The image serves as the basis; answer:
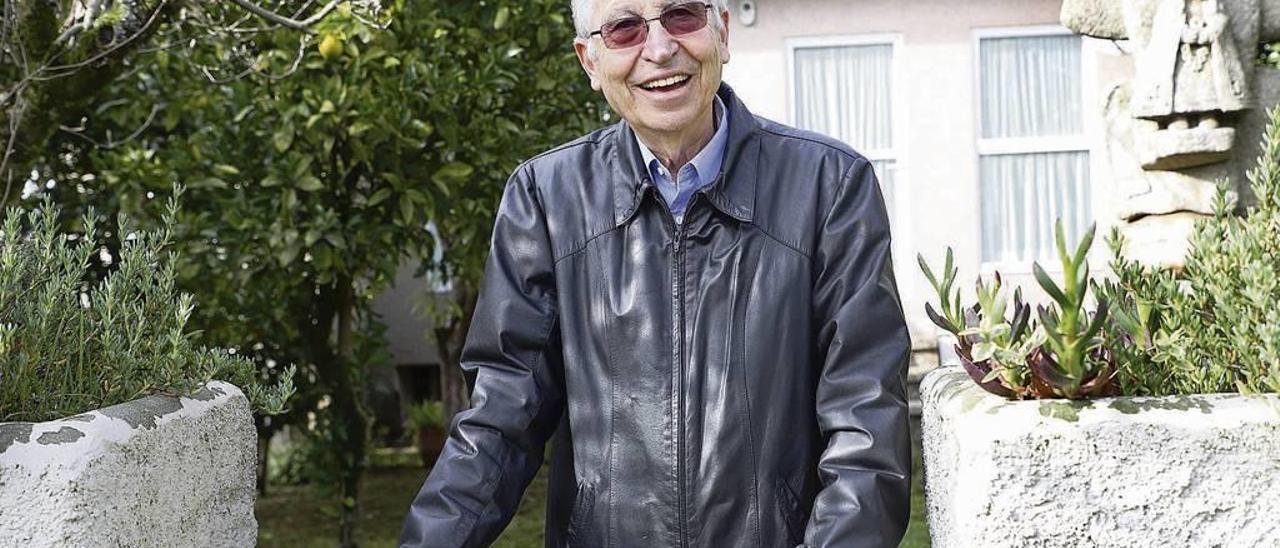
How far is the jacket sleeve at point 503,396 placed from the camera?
2.57 meters

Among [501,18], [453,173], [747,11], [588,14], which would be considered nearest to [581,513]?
[588,14]

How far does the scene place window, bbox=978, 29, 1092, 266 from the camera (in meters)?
10.2

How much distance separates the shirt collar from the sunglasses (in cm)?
20

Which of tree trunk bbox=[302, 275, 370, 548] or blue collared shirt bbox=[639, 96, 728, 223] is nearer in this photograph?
blue collared shirt bbox=[639, 96, 728, 223]

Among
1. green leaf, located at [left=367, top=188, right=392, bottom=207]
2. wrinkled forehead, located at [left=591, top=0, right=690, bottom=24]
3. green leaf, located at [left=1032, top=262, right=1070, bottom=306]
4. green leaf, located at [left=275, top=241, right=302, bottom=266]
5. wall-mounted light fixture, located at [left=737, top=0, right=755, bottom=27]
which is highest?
wall-mounted light fixture, located at [left=737, top=0, right=755, bottom=27]

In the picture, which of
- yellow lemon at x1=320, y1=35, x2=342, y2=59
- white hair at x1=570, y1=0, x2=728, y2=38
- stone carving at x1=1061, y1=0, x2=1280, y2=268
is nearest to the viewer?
white hair at x1=570, y1=0, x2=728, y2=38

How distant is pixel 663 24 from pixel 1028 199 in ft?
27.0

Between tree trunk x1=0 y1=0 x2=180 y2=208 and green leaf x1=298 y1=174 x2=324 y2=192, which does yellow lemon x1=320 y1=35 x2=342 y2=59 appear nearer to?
green leaf x1=298 y1=174 x2=324 y2=192

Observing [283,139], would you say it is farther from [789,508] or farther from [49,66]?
[789,508]

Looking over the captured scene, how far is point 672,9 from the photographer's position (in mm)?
2582

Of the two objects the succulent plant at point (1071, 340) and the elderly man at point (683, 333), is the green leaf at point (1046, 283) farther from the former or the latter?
the elderly man at point (683, 333)

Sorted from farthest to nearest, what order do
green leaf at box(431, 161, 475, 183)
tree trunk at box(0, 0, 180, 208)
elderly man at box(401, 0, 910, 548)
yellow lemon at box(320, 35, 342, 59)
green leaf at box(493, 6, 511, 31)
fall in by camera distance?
green leaf at box(493, 6, 511, 31), green leaf at box(431, 161, 475, 183), yellow lemon at box(320, 35, 342, 59), tree trunk at box(0, 0, 180, 208), elderly man at box(401, 0, 910, 548)

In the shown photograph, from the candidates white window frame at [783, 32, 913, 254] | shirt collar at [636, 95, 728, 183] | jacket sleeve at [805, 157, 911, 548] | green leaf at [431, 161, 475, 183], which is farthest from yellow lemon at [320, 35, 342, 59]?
white window frame at [783, 32, 913, 254]

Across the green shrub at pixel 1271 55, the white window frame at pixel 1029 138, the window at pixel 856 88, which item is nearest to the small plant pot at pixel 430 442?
the window at pixel 856 88
